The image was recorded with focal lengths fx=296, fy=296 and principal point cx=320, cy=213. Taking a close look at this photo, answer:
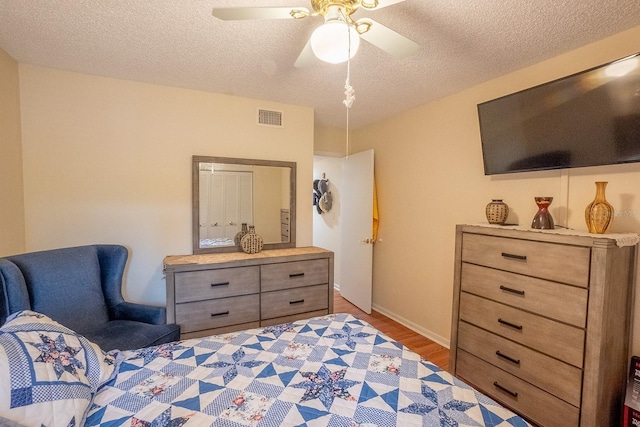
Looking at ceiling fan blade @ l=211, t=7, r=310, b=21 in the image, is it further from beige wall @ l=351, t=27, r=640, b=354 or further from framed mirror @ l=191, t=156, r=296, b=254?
beige wall @ l=351, t=27, r=640, b=354

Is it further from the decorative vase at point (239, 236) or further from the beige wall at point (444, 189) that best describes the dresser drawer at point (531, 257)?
the decorative vase at point (239, 236)

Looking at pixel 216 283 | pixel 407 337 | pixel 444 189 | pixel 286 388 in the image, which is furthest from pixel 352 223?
pixel 286 388

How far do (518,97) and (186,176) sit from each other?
271 centimetres

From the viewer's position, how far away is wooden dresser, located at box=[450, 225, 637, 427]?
1529mm

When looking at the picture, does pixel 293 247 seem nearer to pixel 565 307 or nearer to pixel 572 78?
pixel 565 307

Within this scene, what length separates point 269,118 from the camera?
3041 millimetres

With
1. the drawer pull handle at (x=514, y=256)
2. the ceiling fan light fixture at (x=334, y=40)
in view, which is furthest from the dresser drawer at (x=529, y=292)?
the ceiling fan light fixture at (x=334, y=40)

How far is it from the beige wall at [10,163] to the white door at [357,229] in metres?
3.00

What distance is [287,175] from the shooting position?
3.12 m

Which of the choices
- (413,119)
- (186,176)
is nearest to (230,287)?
(186,176)

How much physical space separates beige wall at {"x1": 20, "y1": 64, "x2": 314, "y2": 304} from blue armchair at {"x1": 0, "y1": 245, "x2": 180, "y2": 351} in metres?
0.30

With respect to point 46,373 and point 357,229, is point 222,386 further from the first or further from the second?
point 357,229

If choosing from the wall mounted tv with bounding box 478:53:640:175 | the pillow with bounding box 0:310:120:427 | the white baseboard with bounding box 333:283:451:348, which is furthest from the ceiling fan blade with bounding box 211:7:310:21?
the white baseboard with bounding box 333:283:451:348

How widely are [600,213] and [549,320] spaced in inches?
26.2
